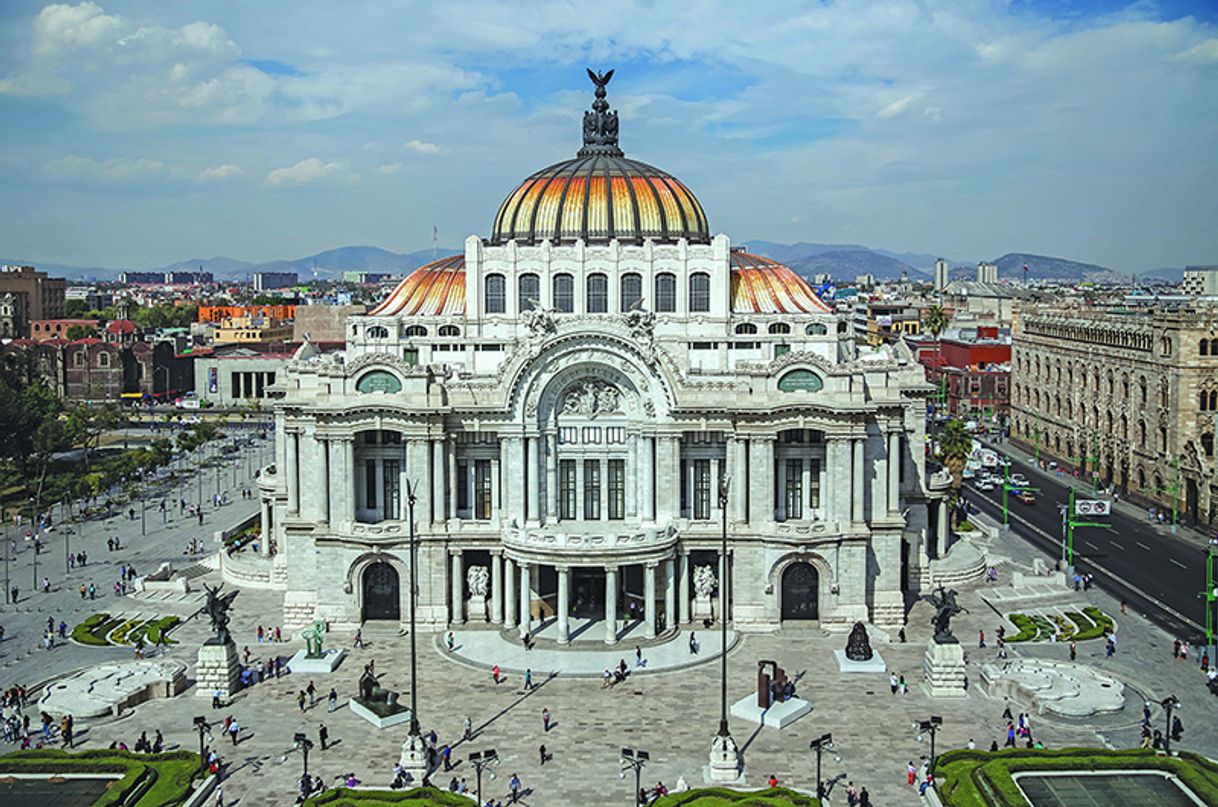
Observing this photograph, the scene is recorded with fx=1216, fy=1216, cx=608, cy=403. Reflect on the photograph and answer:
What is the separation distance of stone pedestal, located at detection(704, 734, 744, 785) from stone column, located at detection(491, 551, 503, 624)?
82.8 ft

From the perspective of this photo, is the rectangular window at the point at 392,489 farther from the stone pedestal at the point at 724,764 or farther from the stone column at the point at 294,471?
the stone pedestal at the point at 724,764

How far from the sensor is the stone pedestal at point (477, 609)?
77.6 metres

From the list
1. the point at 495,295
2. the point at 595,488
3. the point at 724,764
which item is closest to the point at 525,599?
the point at 595,488

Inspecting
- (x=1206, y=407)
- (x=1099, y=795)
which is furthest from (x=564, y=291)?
(x=1206, y=407)

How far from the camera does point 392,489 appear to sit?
7800 cm

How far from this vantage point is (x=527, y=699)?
6519 cm

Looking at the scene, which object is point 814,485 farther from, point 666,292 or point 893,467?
point 666,292

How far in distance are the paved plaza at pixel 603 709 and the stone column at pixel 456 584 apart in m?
1.65

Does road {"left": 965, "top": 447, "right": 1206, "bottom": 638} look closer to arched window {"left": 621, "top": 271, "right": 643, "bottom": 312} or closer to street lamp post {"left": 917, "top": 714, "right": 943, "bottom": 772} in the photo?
street lamp post {"left": 917, "top": 714, "right": 943, "bottom": 772}

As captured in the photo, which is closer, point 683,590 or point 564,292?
point 683,590

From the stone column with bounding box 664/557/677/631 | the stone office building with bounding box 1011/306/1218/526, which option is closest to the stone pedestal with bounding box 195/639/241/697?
the stone column with bounding box 664/557/677/631

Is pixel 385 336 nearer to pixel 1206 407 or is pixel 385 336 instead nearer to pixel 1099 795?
pixel 1099 795

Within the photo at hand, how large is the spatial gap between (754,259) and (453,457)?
3450cm

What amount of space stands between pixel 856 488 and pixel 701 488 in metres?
9.69
